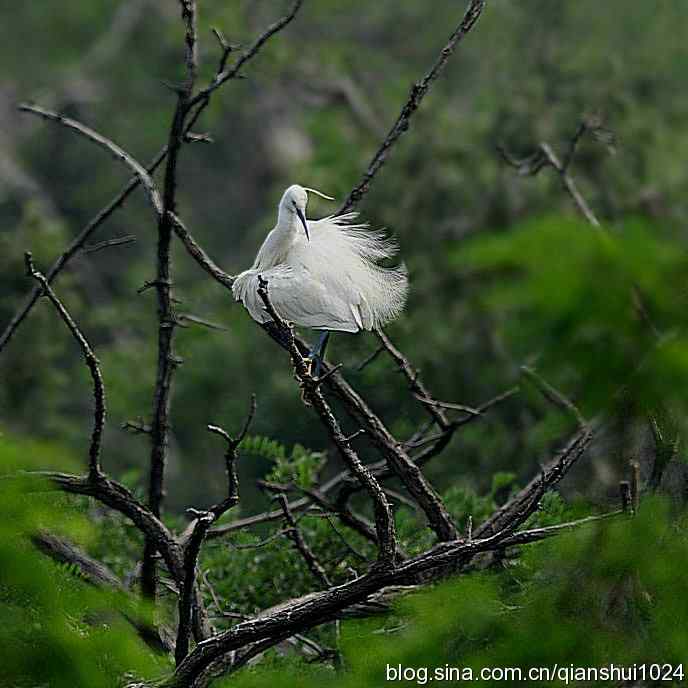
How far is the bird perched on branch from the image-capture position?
281 cm

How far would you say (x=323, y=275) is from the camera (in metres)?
2.89

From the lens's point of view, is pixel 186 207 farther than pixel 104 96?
No

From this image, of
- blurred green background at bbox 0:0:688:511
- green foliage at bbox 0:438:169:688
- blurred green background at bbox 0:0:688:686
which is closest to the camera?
blurred green background at bbox 0:0:688:686

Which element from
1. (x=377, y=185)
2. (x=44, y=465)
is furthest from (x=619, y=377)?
(x=377, y=185)

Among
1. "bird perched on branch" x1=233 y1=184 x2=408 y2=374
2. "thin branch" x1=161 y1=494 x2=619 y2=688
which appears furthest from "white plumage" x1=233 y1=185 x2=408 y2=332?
"thin branch" x1=161 y1=494 x2=619 y2=688

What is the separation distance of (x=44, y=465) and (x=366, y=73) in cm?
1235

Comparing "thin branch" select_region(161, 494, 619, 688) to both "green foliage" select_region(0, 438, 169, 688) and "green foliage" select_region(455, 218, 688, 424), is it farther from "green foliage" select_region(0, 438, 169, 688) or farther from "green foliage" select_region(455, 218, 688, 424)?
"green foliage" select_region(455, 218, 688, 424)

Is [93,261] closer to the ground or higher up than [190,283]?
higher up

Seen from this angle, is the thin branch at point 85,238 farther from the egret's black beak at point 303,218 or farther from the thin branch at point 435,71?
the thin branch at point 435,71

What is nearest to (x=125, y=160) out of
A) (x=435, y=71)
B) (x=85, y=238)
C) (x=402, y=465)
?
(x=85, y=238)

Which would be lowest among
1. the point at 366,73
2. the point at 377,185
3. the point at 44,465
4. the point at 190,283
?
the point at 44,465

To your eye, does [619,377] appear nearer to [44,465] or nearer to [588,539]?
[588,539]

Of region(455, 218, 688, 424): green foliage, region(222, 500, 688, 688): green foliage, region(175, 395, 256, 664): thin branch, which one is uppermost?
region(175, 395, 256, 664): thin branch

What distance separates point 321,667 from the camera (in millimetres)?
2492
